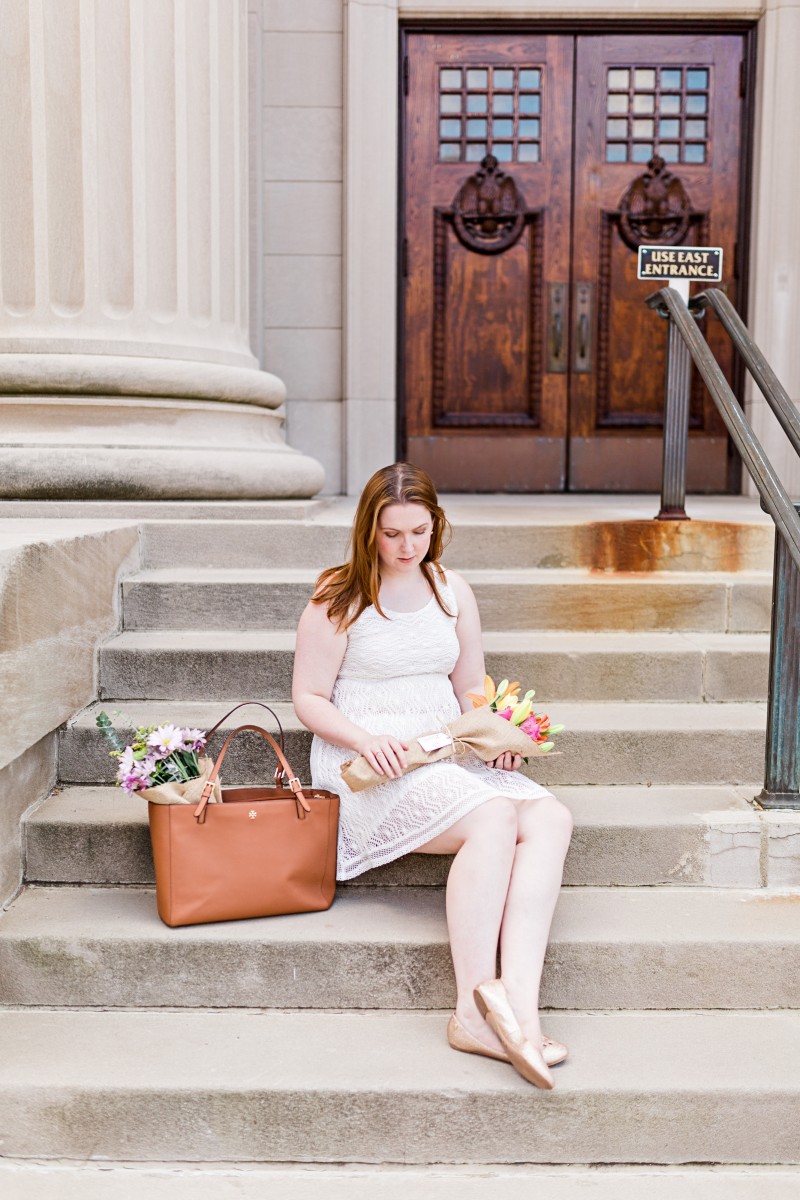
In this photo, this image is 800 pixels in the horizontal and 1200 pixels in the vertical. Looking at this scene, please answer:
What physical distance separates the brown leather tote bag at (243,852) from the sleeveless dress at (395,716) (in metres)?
0.11

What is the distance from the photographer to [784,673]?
10.0 feet

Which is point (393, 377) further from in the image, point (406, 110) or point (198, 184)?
point (198, 184)

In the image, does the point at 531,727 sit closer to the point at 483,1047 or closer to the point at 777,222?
the point at 483,1047

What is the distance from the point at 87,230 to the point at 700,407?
4.19 metres

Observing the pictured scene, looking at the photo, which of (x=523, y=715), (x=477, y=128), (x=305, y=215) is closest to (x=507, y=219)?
(x=477, y=128)

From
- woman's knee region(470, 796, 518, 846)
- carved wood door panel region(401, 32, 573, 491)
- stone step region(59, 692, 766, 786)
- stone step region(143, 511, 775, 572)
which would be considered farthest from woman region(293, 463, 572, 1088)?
carved wood door panel region(401, 32, 573, 491)

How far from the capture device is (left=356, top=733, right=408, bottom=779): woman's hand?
2.71 meters

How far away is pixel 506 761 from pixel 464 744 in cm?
13

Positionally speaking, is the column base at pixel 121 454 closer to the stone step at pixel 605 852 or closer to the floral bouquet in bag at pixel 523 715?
the stone step at pixel 605 852

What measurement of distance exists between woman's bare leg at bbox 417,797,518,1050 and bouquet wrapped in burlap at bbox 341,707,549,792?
16 centimetres

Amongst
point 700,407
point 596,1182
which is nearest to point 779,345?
point 700,407

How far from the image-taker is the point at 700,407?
7.14 metres

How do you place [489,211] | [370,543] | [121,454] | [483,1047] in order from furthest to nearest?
[489,211]
[121,454]
[370,543]
[483,1047]

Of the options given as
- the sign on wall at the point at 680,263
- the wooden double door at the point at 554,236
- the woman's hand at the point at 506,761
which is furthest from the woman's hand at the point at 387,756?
the wooden double door at the point at 554,236
